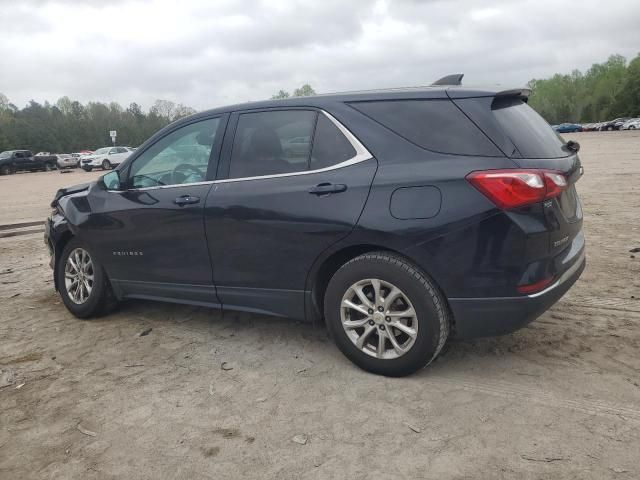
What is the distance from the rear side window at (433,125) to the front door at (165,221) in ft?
4.27

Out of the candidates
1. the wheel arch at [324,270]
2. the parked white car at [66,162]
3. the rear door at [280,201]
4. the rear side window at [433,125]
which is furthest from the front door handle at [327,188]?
the parked white car at [66,162]

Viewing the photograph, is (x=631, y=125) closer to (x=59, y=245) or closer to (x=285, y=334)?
(x=285, y=334)

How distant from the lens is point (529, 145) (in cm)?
320

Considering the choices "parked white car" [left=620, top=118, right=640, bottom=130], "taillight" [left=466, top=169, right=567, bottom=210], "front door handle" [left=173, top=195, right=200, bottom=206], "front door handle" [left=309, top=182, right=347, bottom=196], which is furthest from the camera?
"parked white car" [left=620, top=118, right=640, bottom=130]

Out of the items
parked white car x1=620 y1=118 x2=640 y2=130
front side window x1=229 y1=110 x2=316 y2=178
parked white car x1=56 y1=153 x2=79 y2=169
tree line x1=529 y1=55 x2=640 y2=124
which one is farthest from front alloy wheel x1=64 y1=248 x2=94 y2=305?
tree line x1=529 y1=55 x2=640 y2=124

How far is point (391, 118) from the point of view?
3422 millimetres

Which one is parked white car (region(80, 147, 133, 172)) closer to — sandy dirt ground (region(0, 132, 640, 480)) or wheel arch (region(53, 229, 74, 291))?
wheel arch (region(53, 229, 74, 291))

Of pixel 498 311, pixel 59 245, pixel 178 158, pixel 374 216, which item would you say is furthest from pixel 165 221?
pixel 498 311

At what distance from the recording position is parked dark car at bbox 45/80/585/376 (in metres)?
3.06

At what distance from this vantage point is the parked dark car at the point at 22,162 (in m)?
38.8

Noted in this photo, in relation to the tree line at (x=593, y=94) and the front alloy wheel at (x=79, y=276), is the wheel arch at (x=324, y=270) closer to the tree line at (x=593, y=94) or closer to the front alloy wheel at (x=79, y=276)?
the front alloy wheel at (x=79, y=276)

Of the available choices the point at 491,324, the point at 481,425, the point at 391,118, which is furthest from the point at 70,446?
the point at 391,118

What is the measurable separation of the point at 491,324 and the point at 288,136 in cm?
178

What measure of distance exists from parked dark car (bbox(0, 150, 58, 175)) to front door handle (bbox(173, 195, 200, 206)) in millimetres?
40500
